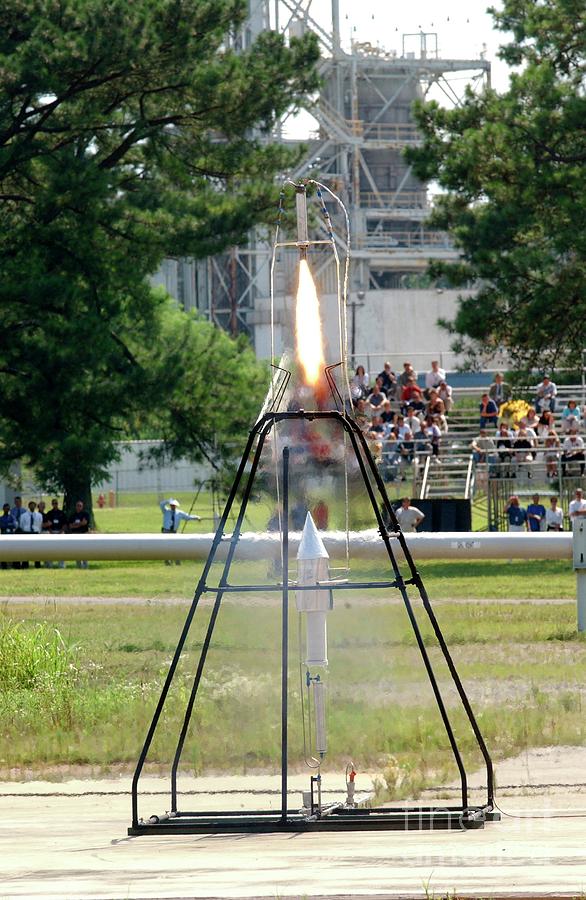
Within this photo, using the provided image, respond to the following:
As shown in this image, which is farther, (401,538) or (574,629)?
(574,629)

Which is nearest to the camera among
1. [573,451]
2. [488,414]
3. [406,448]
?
[573,451]

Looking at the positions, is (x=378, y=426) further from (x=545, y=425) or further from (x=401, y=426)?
(x=545, y=425)

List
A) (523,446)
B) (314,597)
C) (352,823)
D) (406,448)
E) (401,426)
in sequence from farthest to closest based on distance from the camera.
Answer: (406,448) < (401,426) < (523,446) < (314,597) < (352,823)

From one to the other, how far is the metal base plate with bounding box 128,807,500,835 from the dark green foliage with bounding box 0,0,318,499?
1040 inches

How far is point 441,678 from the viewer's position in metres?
10.1

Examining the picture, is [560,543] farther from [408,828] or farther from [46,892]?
[46,892]

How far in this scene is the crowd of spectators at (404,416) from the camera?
33.2 m

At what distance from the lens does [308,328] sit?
681cm

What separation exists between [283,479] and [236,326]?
197 ft

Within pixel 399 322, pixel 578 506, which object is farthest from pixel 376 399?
pixel 399 322

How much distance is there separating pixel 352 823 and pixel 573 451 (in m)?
24.4

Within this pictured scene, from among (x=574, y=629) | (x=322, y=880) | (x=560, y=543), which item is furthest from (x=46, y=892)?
(x=574, y=629)

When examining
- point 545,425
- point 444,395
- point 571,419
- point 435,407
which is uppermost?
point 444,395

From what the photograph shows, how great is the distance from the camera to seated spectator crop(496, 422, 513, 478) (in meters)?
31.1
